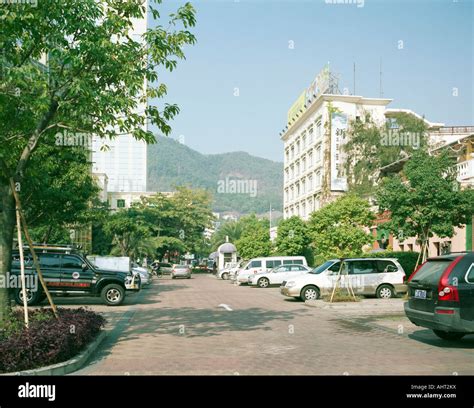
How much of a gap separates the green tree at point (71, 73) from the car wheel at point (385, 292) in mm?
14560

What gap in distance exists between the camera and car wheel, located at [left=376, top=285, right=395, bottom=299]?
23.0m

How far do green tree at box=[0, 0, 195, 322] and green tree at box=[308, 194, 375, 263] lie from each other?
20778 millimetres

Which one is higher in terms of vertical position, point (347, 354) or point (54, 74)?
point (54, 74)

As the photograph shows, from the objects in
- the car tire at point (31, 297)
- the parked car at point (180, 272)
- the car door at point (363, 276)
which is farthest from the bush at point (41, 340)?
the parked car at point (180, 272)

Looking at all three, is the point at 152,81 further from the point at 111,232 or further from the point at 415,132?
the point at 415,132

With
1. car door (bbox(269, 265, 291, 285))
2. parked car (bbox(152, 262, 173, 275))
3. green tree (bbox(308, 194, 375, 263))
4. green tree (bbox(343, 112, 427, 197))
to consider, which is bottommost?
parked car (bbox(152, 262, 173, 275))

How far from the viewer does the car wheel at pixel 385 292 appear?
23.0 meters

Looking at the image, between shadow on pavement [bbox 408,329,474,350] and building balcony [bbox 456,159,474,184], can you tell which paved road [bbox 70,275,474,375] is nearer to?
shadow on pavement [bbox 408,329,474,350]

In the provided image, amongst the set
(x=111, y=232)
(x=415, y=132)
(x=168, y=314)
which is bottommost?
(x=168, y=314)

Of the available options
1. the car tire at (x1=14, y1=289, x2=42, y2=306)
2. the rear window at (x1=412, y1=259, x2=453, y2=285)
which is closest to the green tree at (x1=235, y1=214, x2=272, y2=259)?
the car tire at (x1=14, y1=289, x2=42, y2=306)

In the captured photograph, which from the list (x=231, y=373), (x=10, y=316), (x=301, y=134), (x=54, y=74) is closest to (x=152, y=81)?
(x=54, y=74)

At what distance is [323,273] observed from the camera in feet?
75.5

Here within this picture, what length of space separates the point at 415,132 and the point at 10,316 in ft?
158

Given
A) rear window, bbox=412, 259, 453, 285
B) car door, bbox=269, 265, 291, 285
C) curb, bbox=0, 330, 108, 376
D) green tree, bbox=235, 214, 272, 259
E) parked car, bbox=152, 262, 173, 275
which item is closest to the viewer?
curb, bbox=0, 330, 108, 376
